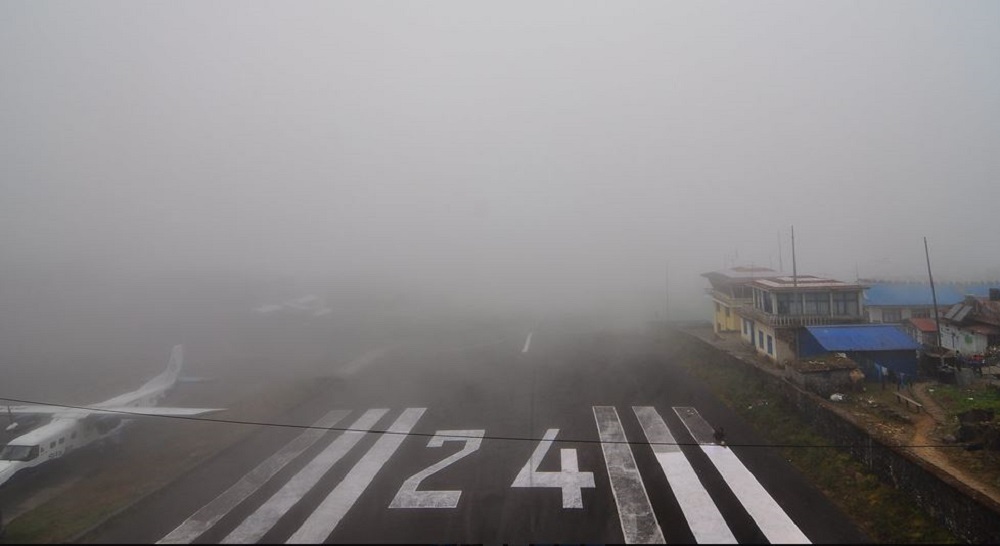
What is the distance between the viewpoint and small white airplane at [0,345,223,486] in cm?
1519

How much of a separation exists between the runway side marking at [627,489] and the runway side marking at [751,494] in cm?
255

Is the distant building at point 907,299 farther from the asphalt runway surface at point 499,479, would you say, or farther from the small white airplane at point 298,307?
the small white airplane at point 298,307

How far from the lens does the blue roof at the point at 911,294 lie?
34.8 m

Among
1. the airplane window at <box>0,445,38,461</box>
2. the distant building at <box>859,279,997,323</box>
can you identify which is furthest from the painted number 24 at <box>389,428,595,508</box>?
the distant building at <box>859,279,997,323</box>

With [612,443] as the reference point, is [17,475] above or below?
above

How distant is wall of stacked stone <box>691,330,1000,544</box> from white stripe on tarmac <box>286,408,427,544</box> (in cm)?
1435

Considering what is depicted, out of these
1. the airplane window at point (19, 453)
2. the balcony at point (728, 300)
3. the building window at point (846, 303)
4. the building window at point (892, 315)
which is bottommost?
the building window at point (892, 315)

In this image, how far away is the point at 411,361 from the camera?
117 feet

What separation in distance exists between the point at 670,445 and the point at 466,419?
8.57 meters

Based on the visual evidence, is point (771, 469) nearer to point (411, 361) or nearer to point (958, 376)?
point (958, 376)

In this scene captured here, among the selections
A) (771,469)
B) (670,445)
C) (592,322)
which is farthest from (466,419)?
(592,322)

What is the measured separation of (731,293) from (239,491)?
3587 cm

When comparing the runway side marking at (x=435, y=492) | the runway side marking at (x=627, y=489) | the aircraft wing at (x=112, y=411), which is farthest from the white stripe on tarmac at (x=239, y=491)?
the runway side marking at (x=627, y=489)

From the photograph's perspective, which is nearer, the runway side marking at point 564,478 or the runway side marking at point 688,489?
the runway side marking at point 688,489
